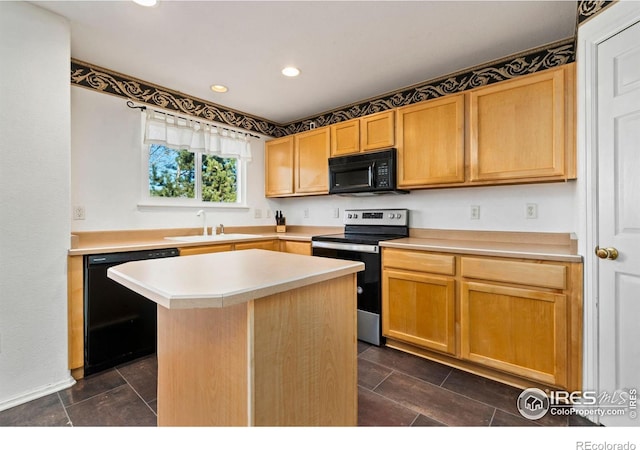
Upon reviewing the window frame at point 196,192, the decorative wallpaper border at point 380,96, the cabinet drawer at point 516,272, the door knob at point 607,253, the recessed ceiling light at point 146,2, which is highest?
the recessed ceiling light at point 146,2

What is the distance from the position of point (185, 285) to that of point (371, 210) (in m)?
2.49

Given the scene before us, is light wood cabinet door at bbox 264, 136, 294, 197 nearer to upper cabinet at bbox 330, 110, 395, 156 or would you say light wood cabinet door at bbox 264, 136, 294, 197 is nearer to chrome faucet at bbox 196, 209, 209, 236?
upper cabinet at bbox 330, 110, 395, 156

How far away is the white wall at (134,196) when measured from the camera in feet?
7.62

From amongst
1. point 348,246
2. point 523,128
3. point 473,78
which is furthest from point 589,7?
point 348,246

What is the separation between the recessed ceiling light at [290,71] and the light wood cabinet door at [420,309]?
187 centimetres

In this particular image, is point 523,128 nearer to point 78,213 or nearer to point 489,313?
point 489,313

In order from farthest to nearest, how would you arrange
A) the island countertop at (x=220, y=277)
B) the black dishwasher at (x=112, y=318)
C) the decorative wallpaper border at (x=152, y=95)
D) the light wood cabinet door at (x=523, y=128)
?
1. the decorative wallpaper border at (x=152, y=95)
2. the black dishwasher at (x=112, y=318)
3. the light wood cabinet door at (x=523, y=128)
4. the island countertop at (x=220, y=277)

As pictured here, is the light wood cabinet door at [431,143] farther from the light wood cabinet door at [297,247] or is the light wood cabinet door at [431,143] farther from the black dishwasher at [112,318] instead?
the black dishwasher at [112,318]

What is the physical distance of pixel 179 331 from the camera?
49.4 inches

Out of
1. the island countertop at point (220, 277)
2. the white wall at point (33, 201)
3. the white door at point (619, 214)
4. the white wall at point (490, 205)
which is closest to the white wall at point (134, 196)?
the white wall at point (490, 205)
